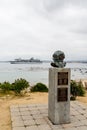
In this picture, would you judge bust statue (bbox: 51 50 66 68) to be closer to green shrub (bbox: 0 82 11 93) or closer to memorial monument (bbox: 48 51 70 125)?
memorial monument (bbox: 48 51 70 125)

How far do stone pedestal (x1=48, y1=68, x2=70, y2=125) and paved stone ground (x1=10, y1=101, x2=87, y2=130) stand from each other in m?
0.27

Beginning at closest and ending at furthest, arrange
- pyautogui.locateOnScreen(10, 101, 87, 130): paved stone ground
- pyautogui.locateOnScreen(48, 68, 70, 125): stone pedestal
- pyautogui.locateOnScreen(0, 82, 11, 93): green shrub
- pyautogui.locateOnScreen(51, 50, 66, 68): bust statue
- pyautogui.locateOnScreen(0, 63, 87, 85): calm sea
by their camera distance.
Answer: pyautogui.locateOnScreen(10, 101, 87, 130): paved stone ground, pyautogui.locateOnScreen(48, 68, 70, 125): stone pedestal, pyautogui.locateOnScreen(51, 50, 66, 68): bust statue, pyautogui.locateOnScreen(0, 82, 11, 93): green shrub, pyautogui.locateOnScreen(0, 63, 87, 85): calm sea

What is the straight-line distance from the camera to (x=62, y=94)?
7.83 metres

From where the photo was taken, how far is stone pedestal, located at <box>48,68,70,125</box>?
7.73m

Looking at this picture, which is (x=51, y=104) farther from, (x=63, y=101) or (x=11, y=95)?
(x=11, y=95)

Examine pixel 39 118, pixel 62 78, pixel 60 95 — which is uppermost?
pixel 62 78

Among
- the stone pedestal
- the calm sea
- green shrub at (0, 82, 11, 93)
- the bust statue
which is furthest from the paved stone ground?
the calm sea

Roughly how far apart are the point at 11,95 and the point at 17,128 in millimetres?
6086

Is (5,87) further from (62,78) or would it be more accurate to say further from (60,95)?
(62,78)

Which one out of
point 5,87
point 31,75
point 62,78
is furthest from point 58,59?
point 31,75

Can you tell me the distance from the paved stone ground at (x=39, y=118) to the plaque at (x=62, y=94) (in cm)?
83

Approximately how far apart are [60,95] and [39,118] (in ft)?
3.90

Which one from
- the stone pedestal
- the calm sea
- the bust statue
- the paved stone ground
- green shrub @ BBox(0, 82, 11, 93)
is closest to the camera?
the paved stone ground

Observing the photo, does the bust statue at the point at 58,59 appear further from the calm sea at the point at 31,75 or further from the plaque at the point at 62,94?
the calm sea at the point at 31,75
